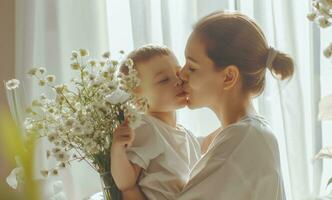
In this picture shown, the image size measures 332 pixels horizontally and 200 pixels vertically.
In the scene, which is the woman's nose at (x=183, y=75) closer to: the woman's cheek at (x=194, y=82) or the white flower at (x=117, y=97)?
the woman's cheek at (x=194, y=82)

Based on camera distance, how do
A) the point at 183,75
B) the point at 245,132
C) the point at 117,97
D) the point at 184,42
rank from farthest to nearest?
1. the point at 184,42
2. the point at 183,75
3. the point at 245,132
4. the point at 117,97

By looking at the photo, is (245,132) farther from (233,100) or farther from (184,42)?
(184,42)

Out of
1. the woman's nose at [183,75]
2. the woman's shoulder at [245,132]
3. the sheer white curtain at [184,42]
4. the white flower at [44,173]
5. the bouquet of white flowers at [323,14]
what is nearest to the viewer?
the bouquet of white flowers at [323,14]

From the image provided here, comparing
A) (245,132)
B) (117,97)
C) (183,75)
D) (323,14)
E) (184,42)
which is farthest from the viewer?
(184,42)

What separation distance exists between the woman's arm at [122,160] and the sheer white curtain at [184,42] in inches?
22.5

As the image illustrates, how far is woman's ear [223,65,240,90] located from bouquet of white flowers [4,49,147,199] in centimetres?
22

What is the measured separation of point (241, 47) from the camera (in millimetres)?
1229

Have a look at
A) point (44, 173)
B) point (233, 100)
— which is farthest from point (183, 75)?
point (44, 173)

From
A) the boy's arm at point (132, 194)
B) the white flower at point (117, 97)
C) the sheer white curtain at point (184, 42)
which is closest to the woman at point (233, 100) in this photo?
the boy's arm at point (132, 194)

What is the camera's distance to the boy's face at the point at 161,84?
1.28 metres

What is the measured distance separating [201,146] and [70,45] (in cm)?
62

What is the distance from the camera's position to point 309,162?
170 centimetres

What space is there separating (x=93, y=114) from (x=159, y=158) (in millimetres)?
216

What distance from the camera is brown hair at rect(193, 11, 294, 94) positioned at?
4.03 feet
